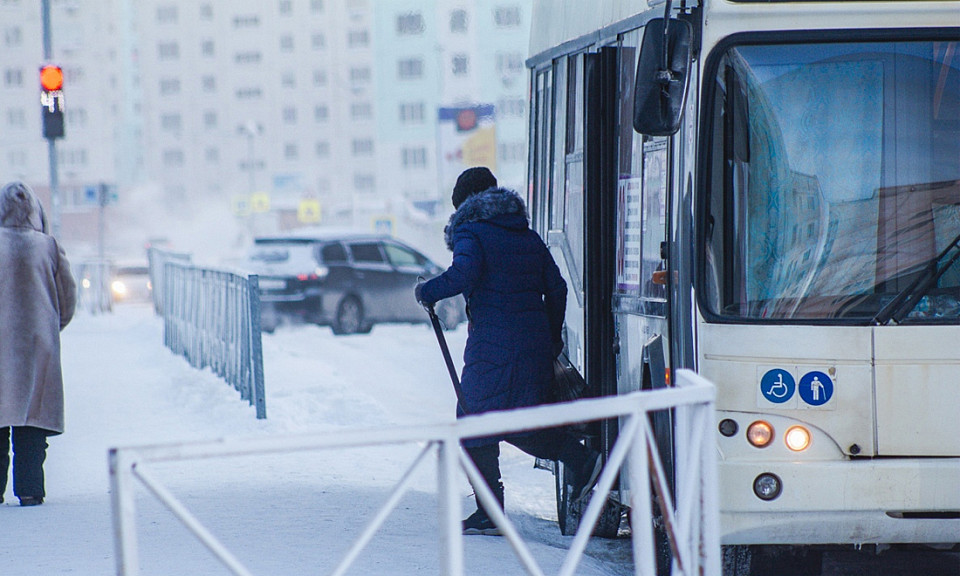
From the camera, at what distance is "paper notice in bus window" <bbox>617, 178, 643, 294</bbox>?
605 cm

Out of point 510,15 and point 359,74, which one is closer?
point 510,15

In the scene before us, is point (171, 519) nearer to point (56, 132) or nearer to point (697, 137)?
point (697, 137)

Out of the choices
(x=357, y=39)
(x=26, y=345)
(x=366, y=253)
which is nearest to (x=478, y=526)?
(x=26, y=345)

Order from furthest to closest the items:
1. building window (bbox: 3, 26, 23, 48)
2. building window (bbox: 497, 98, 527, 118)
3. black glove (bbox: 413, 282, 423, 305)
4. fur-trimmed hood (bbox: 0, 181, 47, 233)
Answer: building window (bbox: 3, 26, 23, 48), building window (bbox: 497, 98, 527, 118), fur-trimmed hood (bbox: 0, 181, 47, 233), black glove (bbox: 413, 282, 423, 305)

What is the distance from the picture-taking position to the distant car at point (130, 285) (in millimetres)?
38688

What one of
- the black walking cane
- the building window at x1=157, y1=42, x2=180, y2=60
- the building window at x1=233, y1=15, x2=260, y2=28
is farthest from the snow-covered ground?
the building window at x1=157, y1=42, x2=180, y2=60

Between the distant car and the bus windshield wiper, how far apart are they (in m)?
34.7

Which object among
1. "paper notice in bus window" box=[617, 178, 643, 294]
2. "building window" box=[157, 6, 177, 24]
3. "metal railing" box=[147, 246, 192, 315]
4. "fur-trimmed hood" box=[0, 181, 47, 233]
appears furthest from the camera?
"building window" box=[157, 6, 177, 24]

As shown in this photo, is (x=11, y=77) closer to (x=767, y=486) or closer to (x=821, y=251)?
(x=821, y=251)

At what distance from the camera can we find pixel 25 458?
729cm

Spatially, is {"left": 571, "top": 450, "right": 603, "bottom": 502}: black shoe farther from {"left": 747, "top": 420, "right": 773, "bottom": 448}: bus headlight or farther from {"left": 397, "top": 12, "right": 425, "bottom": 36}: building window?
{"left": 397, "top": 12, "right": 425, "bottom": 36}: building window

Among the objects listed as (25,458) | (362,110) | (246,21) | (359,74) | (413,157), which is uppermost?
(246,21)

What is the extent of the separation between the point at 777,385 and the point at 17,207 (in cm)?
418

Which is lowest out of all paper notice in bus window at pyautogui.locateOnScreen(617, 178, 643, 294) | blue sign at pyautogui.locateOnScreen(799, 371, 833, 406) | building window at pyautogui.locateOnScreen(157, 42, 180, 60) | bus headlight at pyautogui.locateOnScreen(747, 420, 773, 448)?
bus headlight at pyautogui.locateOnScreen(747, 420, 773, 448)
